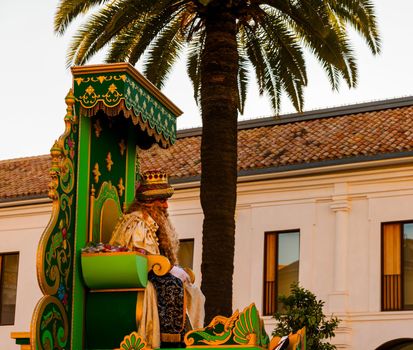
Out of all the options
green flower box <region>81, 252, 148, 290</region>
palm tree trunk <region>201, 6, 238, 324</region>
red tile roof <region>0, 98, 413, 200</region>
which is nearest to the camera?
green flower box <region>81, 252, 148, 290</region>

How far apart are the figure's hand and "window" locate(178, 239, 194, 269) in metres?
19.8

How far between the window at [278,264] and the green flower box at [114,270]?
19.1 meters

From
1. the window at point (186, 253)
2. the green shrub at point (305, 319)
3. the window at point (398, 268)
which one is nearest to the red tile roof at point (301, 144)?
the window at point (186, 253)

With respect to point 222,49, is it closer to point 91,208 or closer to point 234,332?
point 91,208

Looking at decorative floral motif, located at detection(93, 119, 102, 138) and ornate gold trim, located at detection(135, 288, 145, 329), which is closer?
ornate gold trim, located at detection(135, 288, 145, 329)

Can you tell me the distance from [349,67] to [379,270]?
23.3 ft

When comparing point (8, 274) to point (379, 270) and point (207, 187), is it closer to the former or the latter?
point (379, 270)

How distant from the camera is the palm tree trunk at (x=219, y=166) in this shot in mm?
18531

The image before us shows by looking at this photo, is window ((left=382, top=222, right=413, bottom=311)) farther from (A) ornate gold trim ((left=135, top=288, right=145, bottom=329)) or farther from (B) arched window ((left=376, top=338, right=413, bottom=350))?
(A) ornate gold trim ((left=135, top=288, right=145, bottom=329))

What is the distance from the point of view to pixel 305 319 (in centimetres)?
2298

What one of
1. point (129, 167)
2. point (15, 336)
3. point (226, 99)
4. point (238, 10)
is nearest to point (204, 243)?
point (226, 99)

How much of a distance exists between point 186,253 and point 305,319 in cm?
798

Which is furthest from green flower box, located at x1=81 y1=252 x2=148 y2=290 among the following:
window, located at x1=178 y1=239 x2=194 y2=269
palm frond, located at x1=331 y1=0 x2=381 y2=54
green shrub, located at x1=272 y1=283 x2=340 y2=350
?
window, located at x1=178 y1=239 x2=194 y2=269

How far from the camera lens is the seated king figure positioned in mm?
9789
